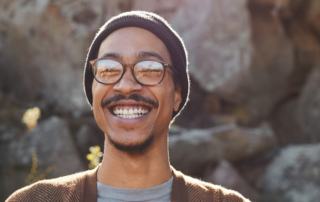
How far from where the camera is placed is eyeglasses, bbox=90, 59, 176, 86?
2.19m

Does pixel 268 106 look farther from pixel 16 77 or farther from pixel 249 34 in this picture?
pixel 16 77

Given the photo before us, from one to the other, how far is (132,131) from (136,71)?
40 cm

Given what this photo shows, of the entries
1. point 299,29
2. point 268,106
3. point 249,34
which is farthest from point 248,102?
point 299,29

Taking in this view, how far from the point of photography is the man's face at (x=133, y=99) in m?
2.13

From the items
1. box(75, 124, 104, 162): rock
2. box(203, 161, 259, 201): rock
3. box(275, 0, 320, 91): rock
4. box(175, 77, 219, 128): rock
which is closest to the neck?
box(75, 124, 104, 162): rock

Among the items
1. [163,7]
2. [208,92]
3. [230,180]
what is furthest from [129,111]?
[163,7]

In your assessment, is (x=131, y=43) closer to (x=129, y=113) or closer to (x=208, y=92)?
(x=129, y=113)

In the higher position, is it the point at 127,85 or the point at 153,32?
the point at 153,32

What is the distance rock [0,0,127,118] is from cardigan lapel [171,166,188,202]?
14.1 ft

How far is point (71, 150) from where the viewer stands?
5.00m

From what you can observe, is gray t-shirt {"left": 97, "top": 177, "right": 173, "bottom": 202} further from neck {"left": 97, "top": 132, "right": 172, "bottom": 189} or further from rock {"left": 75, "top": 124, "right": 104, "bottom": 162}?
rock {"left": 75, "top": 124, "right": 104, "bottom": 162}

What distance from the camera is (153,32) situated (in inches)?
92.8

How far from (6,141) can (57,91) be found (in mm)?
1626

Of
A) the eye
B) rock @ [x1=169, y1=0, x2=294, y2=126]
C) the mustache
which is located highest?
the eye
